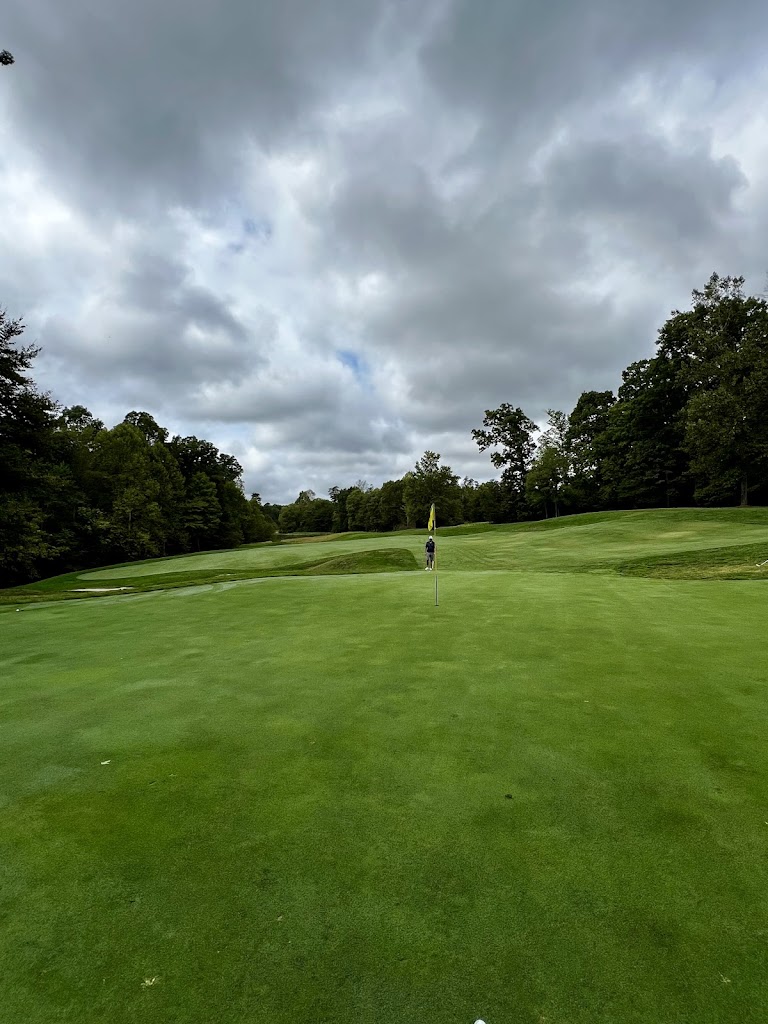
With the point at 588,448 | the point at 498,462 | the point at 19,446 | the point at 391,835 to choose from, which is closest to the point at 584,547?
the point at 391,835

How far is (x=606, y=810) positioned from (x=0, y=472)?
3153cm

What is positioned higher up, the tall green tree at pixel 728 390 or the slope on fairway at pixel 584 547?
the tall green tree at pixel 728 390

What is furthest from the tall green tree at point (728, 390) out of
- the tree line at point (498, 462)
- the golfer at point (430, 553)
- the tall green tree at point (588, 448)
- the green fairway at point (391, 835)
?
the green fairway at point (391, 835)

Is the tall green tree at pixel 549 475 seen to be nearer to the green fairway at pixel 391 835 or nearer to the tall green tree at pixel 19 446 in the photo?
the tall green tree at pixel 19 446

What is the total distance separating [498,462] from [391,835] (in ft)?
222

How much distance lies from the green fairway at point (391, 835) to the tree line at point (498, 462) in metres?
27.7

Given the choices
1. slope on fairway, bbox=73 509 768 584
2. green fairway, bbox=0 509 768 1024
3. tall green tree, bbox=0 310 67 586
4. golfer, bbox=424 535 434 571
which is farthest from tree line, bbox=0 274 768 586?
green fairway, bbox=0 509 768 1024

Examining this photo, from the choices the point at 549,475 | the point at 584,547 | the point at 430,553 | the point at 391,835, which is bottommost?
the point at 584,547

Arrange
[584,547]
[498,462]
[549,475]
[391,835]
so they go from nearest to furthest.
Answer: [391,835]
[584,547]
[549,475]
[498,462]

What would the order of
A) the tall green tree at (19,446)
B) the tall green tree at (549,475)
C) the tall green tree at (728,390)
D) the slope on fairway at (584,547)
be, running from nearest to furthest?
1. the slope on fairway at (584,547)
2. the tall green tree at (19,446)
3. the tall green tree at (728,390)
4. the tall green tree at (549,475)

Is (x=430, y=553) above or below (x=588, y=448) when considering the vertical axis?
below

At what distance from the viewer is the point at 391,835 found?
9.50 ft

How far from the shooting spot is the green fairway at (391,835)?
1977 millimetres

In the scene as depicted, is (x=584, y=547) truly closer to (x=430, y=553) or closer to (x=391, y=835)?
(x=430, y=553)
